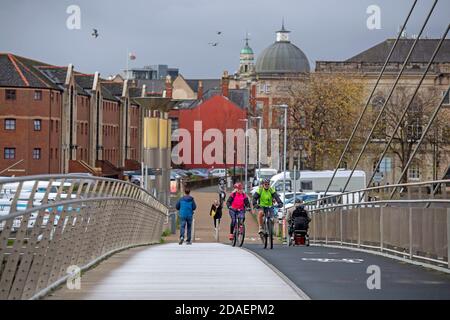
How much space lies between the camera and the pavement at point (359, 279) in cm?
1505

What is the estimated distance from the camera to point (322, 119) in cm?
9094

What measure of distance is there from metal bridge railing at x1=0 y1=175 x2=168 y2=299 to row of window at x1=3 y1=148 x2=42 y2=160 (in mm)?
70940

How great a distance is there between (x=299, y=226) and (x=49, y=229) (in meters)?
23.0

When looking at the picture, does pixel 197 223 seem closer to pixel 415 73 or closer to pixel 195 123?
pixel 415 73

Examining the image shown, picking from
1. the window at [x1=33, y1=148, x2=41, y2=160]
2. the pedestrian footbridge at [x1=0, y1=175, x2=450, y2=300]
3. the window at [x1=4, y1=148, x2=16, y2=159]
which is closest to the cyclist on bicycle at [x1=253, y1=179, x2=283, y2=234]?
the pedestrian footbridge at [x1=0, y1=175, x2=450, y2=300]

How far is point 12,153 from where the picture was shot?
307 feet

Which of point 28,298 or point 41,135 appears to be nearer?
point 28,298

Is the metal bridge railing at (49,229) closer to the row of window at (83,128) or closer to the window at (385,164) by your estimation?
the window at (385,164)

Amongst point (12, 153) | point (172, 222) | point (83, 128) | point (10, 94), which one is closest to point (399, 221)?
point (172, 222)

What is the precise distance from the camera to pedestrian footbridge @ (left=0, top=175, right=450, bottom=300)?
43.9ft

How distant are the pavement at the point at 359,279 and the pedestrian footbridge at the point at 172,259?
2 cm

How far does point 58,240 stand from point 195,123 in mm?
155278

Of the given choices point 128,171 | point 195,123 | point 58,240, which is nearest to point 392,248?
point 58,240

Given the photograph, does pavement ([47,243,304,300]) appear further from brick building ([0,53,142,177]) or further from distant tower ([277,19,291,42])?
distant tower ([277,19,291,42])
